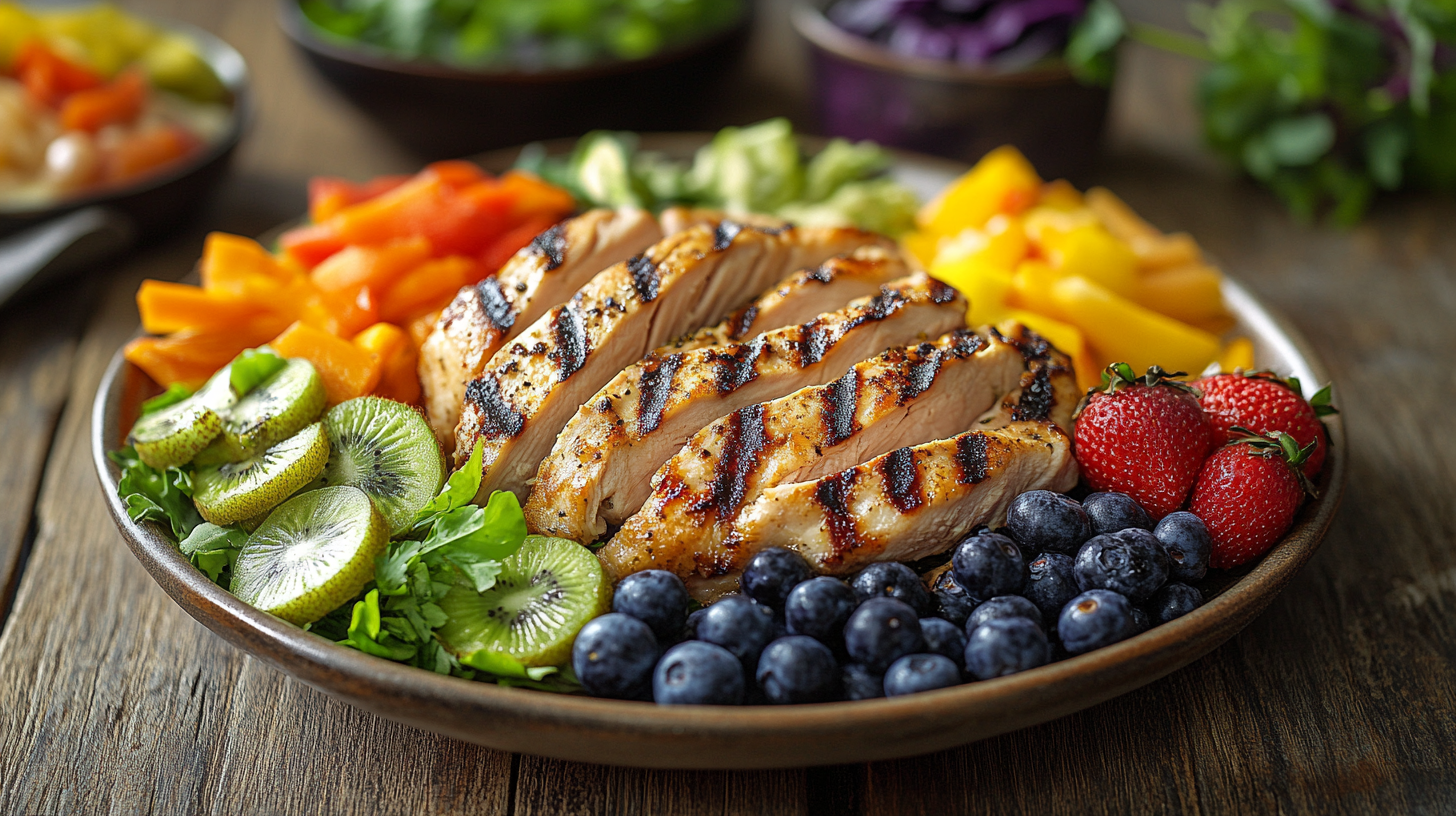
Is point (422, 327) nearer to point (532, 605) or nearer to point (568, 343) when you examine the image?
point (568, 343)

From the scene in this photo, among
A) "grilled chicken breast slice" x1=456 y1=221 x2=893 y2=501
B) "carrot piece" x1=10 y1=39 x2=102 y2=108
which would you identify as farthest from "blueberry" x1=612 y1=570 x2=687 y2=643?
"carrot piece" x1=10 y1=39 x2=102 y2=108

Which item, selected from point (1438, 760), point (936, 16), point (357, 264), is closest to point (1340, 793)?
point (1438, 760)

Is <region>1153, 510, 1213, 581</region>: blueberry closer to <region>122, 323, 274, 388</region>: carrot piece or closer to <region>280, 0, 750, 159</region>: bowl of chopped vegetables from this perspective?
<region>122, 323, 274, 388</region>: carrot piece

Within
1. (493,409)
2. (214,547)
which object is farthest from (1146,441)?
(214,547)

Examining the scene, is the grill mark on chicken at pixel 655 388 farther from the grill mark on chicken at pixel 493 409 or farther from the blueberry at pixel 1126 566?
→ the blueberry at pixel 1126 566

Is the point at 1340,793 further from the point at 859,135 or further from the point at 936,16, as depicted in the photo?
the point at 936,16

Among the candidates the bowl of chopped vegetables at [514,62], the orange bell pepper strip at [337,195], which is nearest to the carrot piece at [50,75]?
the bowl of chopped vegetables at [514,62]
